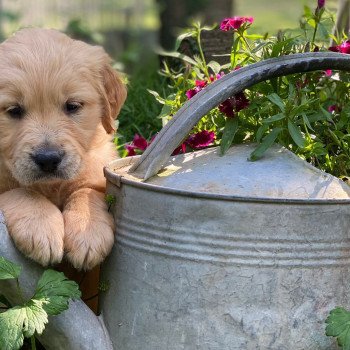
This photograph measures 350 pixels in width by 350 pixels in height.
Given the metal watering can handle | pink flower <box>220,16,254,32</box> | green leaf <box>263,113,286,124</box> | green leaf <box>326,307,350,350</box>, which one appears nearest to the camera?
green leaf <box>326,307,350,350</box>

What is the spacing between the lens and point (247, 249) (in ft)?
7.52

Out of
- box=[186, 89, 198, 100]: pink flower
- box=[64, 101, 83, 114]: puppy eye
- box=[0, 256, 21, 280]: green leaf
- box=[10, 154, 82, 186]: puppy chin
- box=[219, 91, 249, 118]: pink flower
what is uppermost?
box=[219, 91, 249, 118]: pink flower

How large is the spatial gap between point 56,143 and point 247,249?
0.86 meters

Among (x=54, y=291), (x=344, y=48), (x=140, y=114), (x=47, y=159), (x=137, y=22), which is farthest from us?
(x=137, y=22)

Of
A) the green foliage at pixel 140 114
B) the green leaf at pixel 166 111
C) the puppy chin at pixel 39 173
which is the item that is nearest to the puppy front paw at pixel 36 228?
the puppy chin at pixel 39 173

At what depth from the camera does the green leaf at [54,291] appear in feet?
7.65

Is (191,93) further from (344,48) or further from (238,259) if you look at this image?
Result: (238,259)

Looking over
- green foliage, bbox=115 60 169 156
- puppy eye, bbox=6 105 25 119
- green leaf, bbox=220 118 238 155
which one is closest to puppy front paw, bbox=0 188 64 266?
puppy eye, bbox=6 105 25 119

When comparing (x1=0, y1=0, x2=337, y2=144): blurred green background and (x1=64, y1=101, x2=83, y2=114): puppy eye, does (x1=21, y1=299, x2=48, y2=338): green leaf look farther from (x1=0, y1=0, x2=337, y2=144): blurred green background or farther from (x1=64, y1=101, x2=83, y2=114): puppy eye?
(x1=0, y1=0, x2=337, y2=144): blurred green background

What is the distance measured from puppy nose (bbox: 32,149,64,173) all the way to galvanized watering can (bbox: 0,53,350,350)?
0.29 metres

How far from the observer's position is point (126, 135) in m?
4.20

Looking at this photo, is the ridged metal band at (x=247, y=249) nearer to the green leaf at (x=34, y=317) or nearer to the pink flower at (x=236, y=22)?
the green leaf at (x=34, y=317)

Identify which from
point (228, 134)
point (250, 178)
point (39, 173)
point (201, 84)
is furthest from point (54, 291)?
point (201, 84)

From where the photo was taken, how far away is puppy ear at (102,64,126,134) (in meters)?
3.15
